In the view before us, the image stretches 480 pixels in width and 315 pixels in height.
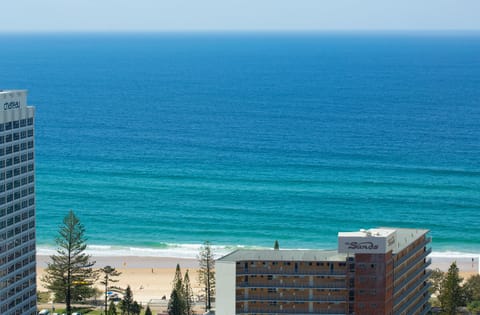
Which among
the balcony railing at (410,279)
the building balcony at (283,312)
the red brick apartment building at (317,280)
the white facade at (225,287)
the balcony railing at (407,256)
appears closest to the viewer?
the red brick apartment building at (317,280)

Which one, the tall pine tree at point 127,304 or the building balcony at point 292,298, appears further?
the tall pine tree at point 127,304

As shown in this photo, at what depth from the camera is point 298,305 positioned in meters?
79.2

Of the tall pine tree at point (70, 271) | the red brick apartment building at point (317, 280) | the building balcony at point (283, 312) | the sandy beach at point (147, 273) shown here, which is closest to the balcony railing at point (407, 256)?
the red brick apartment building at point (317, 280)

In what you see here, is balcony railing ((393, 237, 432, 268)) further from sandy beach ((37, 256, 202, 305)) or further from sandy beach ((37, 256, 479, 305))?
sandy beach ((37, 256, 479, 305))

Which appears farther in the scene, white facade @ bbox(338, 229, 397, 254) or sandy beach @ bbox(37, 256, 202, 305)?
sandy beach @ bbox(37, 256, 202, 305)

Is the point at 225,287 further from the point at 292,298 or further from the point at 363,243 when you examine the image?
the point at 363,243

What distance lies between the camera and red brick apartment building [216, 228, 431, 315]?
78.1m

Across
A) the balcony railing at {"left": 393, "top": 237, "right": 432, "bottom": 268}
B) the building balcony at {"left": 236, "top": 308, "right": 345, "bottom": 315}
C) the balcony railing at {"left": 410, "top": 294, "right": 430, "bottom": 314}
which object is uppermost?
the balcony railing at {"left": 393, "top": 237, "right": 432, "bottom": 268}

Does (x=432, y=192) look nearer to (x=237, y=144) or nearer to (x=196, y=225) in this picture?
(x=196, y=225)

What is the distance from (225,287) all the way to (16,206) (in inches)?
645

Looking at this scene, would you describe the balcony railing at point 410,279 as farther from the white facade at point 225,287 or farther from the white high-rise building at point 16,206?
the white high-rise building at point 16,206

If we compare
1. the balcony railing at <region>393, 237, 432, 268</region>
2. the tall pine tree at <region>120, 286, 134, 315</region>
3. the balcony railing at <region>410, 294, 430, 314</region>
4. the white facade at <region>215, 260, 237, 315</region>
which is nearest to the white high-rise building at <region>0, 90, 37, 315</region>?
the tall pine tree at <region>120, 286, 134, 315</region>

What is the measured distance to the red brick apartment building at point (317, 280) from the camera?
256 feet

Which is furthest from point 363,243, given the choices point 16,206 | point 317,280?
point 16,206
